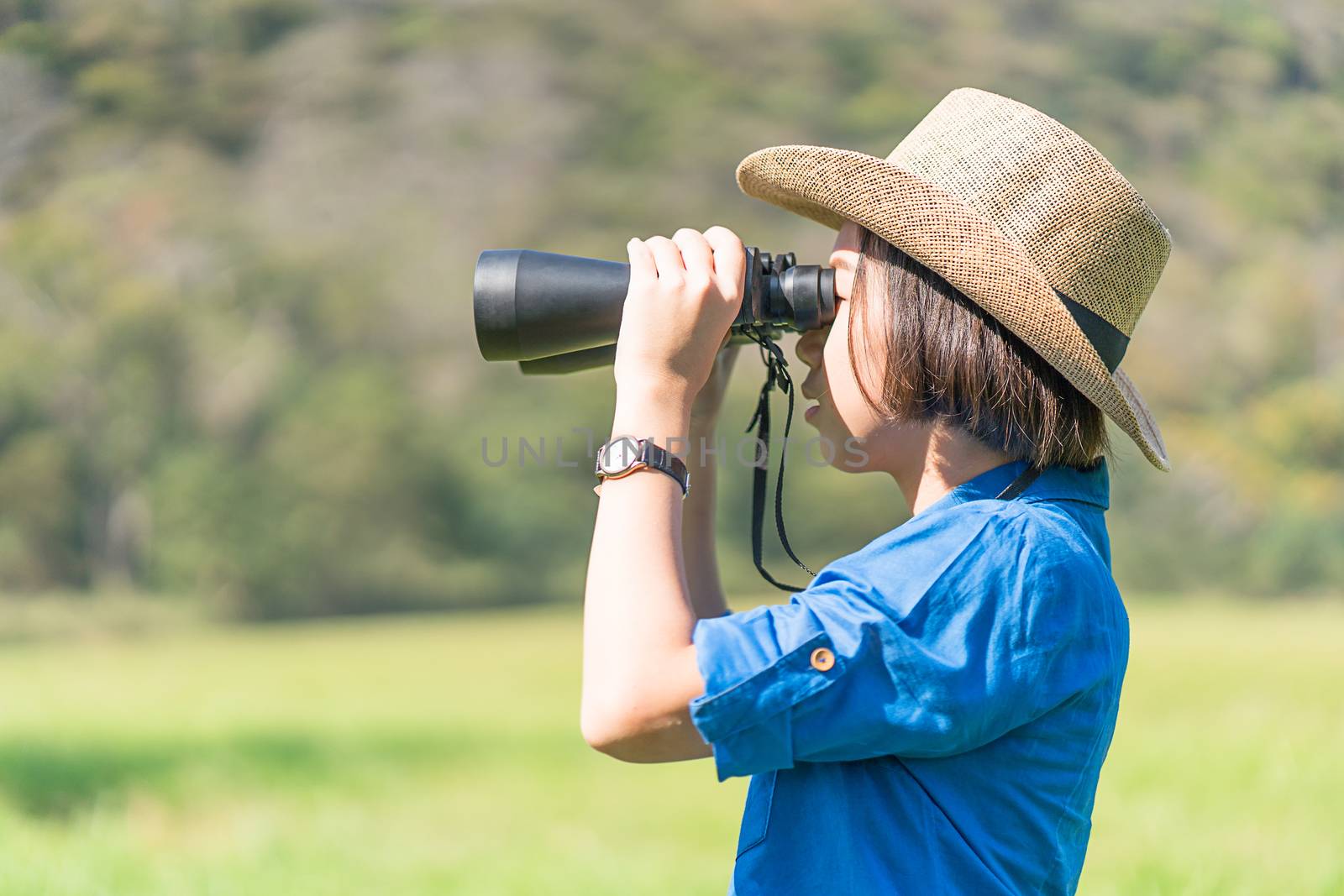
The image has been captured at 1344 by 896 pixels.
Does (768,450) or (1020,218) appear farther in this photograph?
(768,450)

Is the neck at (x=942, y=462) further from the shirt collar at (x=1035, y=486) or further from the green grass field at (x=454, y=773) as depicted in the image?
the green grass field at (x=454, y=773)

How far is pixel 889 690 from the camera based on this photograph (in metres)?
0.75

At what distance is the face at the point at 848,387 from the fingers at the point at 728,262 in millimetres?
89

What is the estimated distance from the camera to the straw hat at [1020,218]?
86cm

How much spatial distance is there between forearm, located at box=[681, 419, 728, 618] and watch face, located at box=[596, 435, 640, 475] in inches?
14.5

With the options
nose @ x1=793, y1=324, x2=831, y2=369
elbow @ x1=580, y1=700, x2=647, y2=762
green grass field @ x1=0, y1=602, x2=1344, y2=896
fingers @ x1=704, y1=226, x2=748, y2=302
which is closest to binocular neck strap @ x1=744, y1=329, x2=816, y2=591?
nose @ x1=793, y1=324, x2=831, y2=369

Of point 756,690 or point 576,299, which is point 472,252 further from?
point 756,690

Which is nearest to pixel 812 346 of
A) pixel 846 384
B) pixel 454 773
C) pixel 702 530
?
pixel 846 384

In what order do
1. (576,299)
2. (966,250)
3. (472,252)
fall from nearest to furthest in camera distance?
1. (966,250)
2. (576,299)
3. (472,252)

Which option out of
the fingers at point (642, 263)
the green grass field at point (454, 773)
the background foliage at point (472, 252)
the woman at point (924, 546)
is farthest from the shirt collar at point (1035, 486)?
the background foliage at point (472, 252)

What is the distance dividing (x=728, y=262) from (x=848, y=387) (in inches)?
5.4

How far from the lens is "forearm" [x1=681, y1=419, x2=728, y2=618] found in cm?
121

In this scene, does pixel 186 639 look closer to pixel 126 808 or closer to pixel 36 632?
pixel 36 632

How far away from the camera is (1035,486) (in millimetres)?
907
